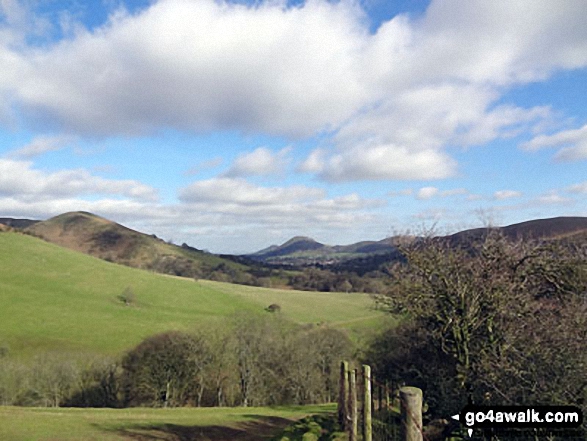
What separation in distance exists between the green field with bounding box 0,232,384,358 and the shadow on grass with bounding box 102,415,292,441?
2800 cm

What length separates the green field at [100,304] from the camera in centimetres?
6406

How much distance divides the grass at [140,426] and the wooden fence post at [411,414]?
18531 millimetres

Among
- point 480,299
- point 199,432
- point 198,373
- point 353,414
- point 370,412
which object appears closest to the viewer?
point 370,412

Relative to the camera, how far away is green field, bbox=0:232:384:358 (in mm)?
64062

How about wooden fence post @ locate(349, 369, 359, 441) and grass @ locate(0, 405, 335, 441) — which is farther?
grass @ locate(0, 405, 335, 441)

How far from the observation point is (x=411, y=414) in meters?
6.59

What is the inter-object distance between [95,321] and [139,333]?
392 inches

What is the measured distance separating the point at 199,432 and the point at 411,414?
72.1 ft

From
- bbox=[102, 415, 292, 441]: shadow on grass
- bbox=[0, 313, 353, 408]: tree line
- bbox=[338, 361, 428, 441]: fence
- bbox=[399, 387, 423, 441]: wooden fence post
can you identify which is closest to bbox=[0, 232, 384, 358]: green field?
bbox=[0, 313, 353, 408]: tree line

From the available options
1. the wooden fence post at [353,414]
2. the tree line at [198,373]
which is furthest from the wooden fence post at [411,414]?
the tree line at [198,373]

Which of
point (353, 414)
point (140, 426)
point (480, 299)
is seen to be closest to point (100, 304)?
point (140, 426)

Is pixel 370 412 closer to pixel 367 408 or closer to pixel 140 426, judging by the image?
pixel 367 408

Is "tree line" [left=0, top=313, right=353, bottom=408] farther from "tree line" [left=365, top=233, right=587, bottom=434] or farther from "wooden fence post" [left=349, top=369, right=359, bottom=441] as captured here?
"wooden fence post" [left=349, top=369, right=359, bottom=441]

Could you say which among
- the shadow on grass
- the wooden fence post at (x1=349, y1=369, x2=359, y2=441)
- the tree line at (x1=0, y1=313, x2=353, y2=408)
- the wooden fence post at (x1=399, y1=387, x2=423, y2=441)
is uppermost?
the wooden fence post at (x1=399, y1=387, x2=423, y2=441)
